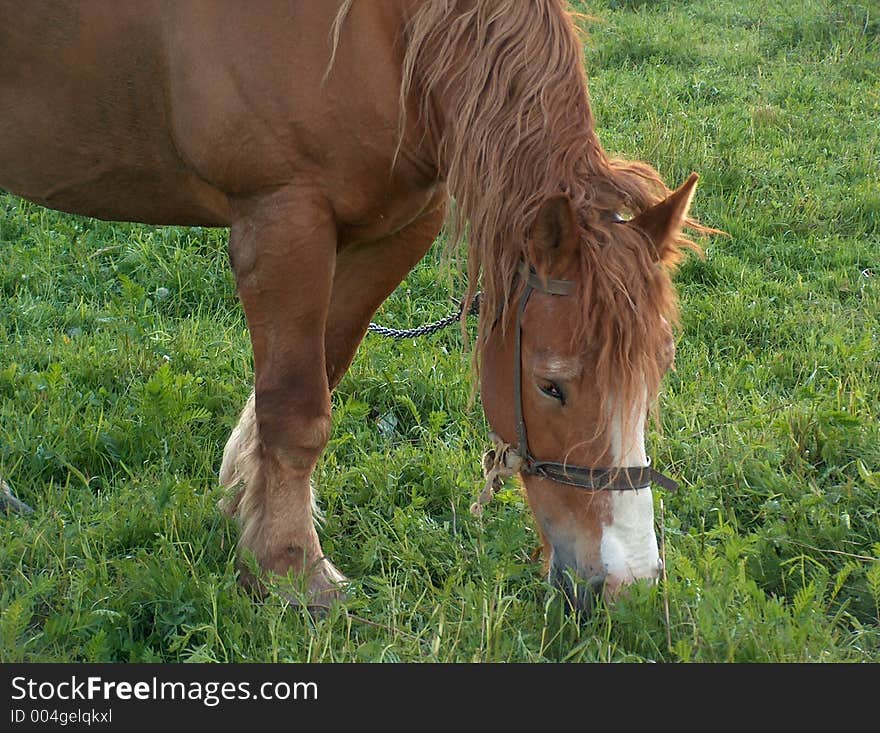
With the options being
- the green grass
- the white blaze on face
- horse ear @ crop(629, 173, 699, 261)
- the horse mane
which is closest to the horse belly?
the horse mane

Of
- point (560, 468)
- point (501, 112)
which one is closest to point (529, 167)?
point (501, 112)

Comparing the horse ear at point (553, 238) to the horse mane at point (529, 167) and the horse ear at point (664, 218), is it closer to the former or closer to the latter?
the horse mane at point (529, 167)

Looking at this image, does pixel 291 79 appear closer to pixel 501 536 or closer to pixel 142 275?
pixel 501 536

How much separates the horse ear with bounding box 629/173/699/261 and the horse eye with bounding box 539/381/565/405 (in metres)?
0.39

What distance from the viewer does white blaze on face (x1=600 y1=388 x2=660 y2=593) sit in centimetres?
239

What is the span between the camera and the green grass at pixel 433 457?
2.54 metres

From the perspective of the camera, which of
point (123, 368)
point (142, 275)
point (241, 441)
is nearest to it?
point (241, 441)

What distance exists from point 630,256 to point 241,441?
1.52m

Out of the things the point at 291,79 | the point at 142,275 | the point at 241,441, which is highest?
the point at 291,79

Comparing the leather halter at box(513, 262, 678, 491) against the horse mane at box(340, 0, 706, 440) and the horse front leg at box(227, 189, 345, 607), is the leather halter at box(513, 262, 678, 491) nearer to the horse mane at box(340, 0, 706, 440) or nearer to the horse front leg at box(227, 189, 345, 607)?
the horse mane at box(340, 0, 706, 440)

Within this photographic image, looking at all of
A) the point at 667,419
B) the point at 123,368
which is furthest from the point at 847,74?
the point at 123,368

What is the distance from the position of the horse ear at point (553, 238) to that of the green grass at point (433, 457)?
811 mm

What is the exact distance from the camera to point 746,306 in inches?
177

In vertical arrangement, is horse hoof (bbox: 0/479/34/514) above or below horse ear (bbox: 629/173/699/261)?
below
